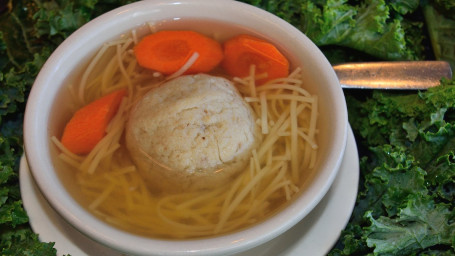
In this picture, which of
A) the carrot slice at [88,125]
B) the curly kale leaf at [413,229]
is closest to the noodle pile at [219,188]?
the carrot slice at [88,125]

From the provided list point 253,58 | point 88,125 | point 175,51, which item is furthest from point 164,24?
point 88,125

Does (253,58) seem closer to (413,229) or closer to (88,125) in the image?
(88,125)

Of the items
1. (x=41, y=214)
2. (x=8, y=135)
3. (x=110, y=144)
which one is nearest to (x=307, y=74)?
(x=110, y=144)

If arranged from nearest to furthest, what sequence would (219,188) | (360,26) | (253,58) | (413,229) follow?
1. (413,229)
2. (219,188)
3. (253,58)
4. (360,26)

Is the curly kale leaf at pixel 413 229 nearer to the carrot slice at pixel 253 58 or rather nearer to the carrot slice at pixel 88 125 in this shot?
the carrot slice at pixel 253 58

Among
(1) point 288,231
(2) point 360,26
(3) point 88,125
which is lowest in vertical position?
(1) point 288,231

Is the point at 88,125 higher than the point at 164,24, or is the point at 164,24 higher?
the point at 164,24

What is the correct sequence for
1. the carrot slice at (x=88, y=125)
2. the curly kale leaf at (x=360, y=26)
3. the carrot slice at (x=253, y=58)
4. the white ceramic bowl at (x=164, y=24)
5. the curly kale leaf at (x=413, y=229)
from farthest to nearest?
the curly kale leaf at (x=360, y=26) → the carrot slice at (x=253, y=58) → the carrot slice at (x=88, y=125) → the curly kale leaf at (x=413, y=229) → the white ceramic bowl at (x=164, y=24)

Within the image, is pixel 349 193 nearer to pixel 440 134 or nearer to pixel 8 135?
pixel 440 134

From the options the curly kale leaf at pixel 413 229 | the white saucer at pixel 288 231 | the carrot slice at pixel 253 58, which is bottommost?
the white saucer at pixel 288 231
